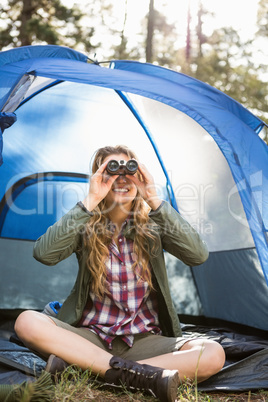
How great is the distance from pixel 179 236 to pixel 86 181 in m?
1.33

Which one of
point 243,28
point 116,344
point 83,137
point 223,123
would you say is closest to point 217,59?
point 243,28

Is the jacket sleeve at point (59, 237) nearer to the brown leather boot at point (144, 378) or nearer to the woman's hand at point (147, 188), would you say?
the woman's hand at point (147, 188)

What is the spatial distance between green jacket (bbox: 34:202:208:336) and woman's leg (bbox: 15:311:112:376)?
0.19 metres

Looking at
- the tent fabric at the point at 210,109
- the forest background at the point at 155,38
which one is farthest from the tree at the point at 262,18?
the tent fabric at the point at 210,109

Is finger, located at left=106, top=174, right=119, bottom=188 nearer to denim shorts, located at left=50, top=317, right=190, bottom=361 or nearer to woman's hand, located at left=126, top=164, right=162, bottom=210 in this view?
woman's hand, located at left=126, top=164, right=162, bottom=210

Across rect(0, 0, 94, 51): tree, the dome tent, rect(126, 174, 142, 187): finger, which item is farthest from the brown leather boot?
rect(0, 0, 94, 51): tree

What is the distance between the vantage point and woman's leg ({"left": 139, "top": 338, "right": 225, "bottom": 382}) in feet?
5.84

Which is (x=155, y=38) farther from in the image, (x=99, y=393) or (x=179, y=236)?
(x=99, y=393)

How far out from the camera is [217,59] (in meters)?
11.0

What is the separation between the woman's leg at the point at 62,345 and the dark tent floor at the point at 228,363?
0.38 feet

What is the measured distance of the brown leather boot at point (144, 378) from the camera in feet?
5.18

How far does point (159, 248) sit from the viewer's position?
2.07 metres

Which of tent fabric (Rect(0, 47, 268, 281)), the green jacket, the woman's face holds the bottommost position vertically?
the green jacket

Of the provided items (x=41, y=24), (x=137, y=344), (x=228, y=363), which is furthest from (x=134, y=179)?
(x=41, y=24)
